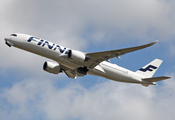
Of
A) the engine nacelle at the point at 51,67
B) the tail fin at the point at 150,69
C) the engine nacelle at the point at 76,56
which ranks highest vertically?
the engine nacelle at the point at 76,56

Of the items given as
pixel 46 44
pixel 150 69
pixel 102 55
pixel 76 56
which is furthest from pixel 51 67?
pixel 150 69

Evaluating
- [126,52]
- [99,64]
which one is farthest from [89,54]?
[126,52]

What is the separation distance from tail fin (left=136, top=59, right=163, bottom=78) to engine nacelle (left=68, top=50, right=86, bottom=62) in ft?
40.2

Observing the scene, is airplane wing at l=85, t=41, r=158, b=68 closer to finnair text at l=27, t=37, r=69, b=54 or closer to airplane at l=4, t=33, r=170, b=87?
airplane at l=4, t=33, r=170, b=87

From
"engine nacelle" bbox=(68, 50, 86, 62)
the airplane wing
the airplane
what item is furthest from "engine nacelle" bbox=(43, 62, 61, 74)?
"engine nacelle" bbox=(68, 50, 86, 62)

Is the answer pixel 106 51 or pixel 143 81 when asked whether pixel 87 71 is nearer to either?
pixel 106 51

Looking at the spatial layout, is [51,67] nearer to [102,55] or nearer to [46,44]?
[46,44]

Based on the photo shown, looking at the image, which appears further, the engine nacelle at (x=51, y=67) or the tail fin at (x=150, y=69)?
the tail fin at (x=150, y=69)

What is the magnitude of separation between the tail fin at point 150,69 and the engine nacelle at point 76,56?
40.2 ft

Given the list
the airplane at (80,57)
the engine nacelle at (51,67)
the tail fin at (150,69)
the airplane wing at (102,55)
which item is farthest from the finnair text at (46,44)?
the tail fin at (150,69)

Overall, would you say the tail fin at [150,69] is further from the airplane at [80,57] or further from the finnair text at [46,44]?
the finnair text at [46,44]

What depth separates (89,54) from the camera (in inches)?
1355

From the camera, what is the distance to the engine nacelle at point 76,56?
33.2m

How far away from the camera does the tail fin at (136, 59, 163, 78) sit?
41.9 metres
